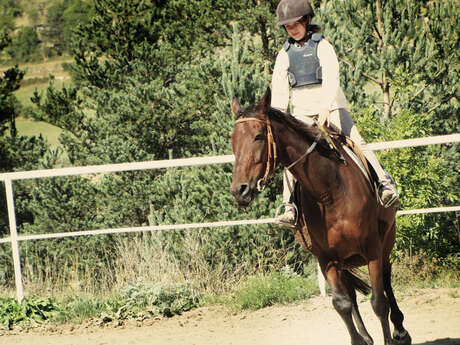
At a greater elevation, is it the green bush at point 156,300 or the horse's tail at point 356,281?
the horse's tail at point 356,281

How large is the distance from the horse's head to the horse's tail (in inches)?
75.3

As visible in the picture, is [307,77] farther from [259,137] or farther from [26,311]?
[26,311]

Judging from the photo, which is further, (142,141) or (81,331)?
(142,141)

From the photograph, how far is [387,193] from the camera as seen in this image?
4.73 m

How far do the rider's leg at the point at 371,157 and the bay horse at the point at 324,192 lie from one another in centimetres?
10

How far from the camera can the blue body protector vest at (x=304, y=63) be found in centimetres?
479

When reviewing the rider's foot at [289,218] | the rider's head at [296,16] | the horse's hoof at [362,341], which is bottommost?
the horse's hoof at [362,341]

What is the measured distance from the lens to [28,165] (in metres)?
21.3

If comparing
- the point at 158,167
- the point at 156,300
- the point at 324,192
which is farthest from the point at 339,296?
the point at 156,300

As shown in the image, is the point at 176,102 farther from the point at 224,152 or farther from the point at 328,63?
the point at 328,63

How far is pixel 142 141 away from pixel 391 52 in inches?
390

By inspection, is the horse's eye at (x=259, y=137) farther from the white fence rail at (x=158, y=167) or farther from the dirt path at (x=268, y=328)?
the dirt path at (x=268, y=328)

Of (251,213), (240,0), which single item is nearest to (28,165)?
(240,0)

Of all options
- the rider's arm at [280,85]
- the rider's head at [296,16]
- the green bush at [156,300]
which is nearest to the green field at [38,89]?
the green bush at [156,300]
